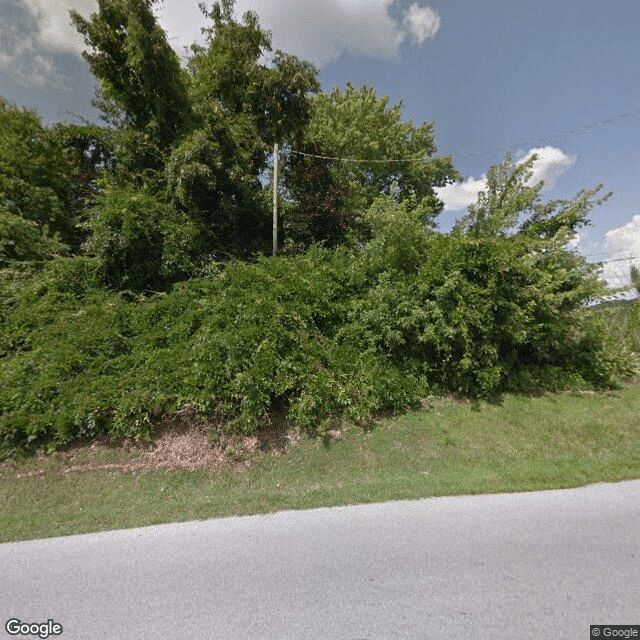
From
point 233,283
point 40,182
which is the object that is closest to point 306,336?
point 233,283

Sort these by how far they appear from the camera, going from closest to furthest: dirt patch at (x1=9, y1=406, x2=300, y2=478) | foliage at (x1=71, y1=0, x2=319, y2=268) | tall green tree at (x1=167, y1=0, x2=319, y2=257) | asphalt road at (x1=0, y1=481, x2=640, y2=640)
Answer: asphalt road at (x1=0, y1=481, x2=640, y2=640) → dirt patch at (x1=9, y1=406, x2=300, y2=478) → foliage at (x1=71, y1=0, x2=319, y2=268) → tall green tree at (x1=167, y1=0, x2=319, y2=257)

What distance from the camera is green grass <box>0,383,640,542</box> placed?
3582 millimetres

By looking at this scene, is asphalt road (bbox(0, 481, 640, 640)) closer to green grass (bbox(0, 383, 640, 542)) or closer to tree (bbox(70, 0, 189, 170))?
green grass (bbox(0, 383, 640, 542))

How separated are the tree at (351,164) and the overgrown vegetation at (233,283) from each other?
0.15 m

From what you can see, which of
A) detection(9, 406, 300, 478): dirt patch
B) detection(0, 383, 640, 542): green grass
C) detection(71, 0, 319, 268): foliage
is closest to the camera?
detection(0, 383, 640, 542): green grass

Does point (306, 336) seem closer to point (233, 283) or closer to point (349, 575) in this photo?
point (233, 283)

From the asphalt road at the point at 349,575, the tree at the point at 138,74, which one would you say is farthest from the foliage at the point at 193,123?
the asphalt road at the point at 349,575

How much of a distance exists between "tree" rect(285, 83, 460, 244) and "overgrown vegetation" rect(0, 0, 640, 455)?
15 centimetres

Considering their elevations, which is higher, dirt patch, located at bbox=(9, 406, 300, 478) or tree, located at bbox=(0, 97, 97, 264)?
tree, located at bbox=(0, 97, 97, 264)

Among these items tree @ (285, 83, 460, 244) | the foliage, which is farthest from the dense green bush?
tree @ (285, 83, 460, 244)

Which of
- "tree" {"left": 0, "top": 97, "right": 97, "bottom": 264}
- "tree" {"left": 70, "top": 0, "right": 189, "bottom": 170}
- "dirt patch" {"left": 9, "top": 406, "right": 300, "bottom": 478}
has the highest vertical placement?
"tree" {"left": 70, "top": 0, "right": 189, "bottom": 170}

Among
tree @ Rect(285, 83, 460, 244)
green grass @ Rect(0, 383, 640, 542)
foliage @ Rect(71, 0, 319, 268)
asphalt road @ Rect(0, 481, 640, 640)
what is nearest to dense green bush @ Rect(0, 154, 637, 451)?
green grass @ Rect(0, 383, 640, 542)

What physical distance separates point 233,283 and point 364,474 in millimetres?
4501

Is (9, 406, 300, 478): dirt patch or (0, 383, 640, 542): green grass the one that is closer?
(0, 383, 640, 542): green grass
